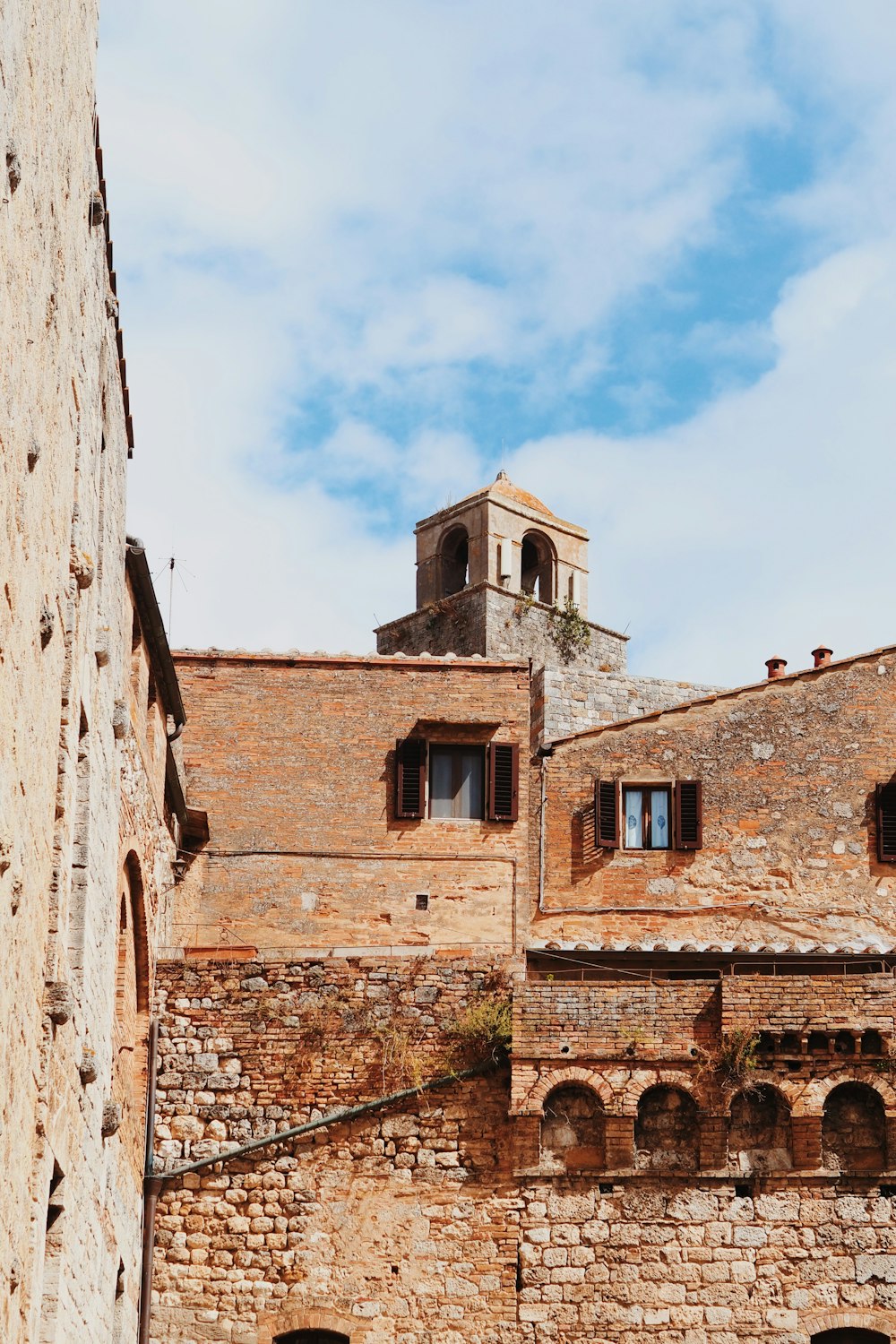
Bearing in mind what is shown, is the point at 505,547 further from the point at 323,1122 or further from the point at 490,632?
the point at 323,1122

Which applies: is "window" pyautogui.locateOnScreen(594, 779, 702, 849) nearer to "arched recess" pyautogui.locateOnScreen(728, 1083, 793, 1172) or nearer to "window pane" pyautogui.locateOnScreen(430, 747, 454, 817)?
"window pane" pyautogui.locateOnScreen(430, 747, 454, 817)

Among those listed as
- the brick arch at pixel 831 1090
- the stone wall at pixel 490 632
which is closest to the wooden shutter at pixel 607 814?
the brick arch at pixel 831 1090

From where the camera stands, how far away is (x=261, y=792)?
2650 cm

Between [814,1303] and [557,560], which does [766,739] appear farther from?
[557,560]

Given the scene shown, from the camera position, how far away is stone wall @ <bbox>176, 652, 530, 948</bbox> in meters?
26.1

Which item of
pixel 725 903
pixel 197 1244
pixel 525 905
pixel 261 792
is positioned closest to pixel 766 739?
pixel 725 903

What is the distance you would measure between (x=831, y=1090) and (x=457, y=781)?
22.0 feet

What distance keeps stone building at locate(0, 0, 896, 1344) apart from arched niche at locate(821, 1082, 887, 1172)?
0.13 feet

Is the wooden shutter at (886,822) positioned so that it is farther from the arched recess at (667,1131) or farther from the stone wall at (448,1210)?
the arched recess at (667,1131)

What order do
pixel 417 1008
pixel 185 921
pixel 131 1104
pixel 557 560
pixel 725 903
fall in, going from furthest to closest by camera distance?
pixel 557 560 → pixel 725 903 → pixel 185 921 → pixel 417 1008 → pixel 131 1104

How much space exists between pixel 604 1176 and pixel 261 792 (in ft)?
22.5

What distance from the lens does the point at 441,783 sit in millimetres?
27031

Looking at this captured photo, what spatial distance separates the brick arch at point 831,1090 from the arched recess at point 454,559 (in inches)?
827

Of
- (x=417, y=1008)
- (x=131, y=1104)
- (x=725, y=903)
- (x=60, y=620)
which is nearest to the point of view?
(x=60, y=620)
